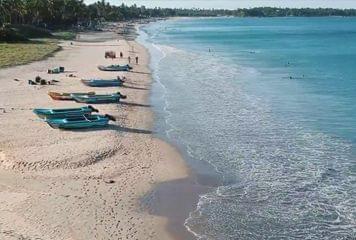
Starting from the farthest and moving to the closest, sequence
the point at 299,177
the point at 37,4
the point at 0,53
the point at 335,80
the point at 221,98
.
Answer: the point at 37,4, the point at 0,53, the point at 335,80, the point at 221,98, the point at 299,177

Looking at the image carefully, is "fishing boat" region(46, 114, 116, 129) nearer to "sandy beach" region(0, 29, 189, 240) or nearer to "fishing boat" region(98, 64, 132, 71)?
"sandy beach" region(0, 29, 189, 240)

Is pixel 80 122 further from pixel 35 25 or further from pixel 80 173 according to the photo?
pixel 35 25

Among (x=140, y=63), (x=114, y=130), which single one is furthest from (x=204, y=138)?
(x=140, y=63)

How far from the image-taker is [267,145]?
98.1 feet

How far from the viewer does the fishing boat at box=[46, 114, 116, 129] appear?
3109 cm

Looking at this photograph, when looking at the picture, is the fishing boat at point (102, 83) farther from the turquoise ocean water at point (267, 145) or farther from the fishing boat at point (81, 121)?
the fishing boat at point (81, 121)

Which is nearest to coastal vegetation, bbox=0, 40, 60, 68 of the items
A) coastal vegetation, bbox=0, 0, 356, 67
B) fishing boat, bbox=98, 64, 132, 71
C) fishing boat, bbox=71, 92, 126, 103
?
coastal vegetation, bbox=0, 0, 356, 67

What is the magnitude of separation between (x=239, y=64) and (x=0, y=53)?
30.9 m

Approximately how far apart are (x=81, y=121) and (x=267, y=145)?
36.4ft

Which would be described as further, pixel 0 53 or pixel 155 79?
pixel 0 53

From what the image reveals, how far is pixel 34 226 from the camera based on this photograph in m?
18.2

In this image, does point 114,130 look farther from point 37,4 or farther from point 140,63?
point 37,4

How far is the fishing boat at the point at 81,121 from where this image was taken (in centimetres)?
3109

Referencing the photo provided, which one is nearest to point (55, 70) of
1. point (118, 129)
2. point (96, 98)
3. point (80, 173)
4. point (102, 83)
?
point (102, 83)
